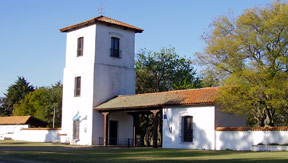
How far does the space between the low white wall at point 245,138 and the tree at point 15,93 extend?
185 feet

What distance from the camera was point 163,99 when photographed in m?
29.0

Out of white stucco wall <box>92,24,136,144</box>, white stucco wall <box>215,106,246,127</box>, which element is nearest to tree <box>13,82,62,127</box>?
white stucco wall <box>92,24,136,144</box>

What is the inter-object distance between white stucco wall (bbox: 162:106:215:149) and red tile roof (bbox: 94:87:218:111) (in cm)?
53

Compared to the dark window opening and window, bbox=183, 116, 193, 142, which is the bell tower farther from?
window, bbox=183, 116, 193, 142

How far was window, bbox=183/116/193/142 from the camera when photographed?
27.2 metres

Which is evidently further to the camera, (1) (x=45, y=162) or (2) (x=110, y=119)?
(2) (x=110, y=119)

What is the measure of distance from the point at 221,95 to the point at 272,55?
3.64 m

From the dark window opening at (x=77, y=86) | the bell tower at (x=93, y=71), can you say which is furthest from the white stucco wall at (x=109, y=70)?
the dark window opening at (x=77, y=86)

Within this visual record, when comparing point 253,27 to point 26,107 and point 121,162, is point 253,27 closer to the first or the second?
point 121,162

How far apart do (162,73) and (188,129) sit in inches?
754

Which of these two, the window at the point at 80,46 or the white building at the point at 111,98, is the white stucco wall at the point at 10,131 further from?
the window at the point at 80,46

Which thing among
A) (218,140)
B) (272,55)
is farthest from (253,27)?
(218,140)

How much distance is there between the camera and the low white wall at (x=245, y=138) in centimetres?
2243

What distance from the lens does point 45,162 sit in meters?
15.3
